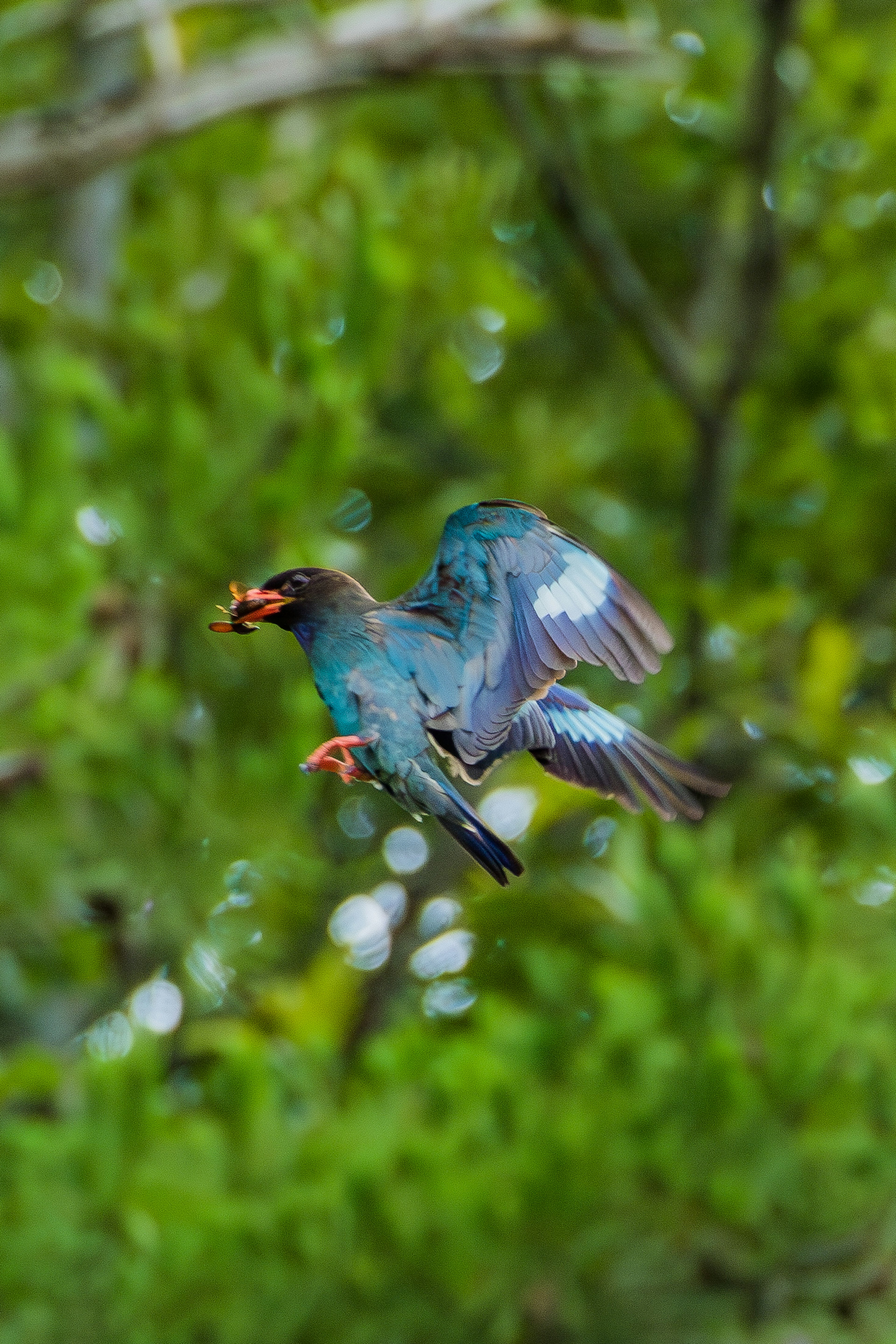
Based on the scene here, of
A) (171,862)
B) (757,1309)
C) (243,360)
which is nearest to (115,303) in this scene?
(171,862)

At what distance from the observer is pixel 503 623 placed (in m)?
1.11

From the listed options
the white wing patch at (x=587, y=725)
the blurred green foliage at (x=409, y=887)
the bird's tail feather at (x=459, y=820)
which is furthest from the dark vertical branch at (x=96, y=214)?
the bird's tail feather at (x=459, y=820)

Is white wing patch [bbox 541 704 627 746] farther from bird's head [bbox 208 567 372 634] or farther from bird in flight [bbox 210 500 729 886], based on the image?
bird's head [bbox 208 567 372 634]

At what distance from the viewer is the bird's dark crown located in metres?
1.00

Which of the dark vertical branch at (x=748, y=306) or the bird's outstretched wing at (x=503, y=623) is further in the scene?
the dark vertical branch at (x=748, y=306)

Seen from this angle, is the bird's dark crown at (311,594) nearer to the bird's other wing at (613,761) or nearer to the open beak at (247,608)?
the open beak at (247,608)

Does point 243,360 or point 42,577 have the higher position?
point 243,360

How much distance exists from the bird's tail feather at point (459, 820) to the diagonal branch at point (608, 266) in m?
4.70

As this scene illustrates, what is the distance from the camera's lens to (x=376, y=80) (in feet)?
18.2

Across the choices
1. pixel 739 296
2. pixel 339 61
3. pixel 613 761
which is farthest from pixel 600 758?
pixel 739 296

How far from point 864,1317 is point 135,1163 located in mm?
2440

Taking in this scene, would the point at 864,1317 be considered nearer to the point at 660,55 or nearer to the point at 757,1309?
the point at 757,1309

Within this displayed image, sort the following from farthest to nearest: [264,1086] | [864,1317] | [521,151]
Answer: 1. [521,151]
2. [864,1317]
3. [264,1086]

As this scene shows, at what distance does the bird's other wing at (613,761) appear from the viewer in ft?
3.64
